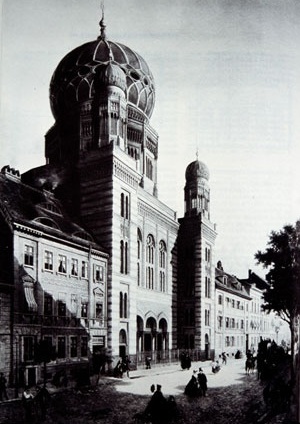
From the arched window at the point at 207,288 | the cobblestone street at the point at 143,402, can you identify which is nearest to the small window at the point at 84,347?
the cobblestone street at the point at 143,402

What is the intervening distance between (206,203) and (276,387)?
119 inches

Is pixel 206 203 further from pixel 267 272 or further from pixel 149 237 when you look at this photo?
pixel 149 237

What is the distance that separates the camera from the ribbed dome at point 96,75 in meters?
7.84

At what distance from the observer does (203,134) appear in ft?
24.0

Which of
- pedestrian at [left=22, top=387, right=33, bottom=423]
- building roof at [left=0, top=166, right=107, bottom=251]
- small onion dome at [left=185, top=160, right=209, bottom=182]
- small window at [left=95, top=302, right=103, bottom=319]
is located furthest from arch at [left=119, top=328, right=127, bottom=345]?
small onion dome at [left=185, top=160, right=209, bottom=182]

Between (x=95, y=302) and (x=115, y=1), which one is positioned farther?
(x=95, y=302)

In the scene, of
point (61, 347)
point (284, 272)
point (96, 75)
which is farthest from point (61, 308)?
point (96, 75)

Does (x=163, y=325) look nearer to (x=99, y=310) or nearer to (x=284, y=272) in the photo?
(x=99, y=310)

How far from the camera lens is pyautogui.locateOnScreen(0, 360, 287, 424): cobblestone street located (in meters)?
6.31

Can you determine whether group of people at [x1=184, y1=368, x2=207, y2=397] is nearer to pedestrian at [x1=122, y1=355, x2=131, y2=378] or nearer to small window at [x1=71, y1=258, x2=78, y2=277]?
pedestrian at [x1=122, y1=355, x2=131, y2=378]

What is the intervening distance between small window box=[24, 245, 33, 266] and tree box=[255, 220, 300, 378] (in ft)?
10.6

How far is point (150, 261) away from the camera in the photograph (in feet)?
32.1

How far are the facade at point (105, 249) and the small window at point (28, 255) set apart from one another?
13 mm

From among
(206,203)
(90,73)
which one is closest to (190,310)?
(206,203)
